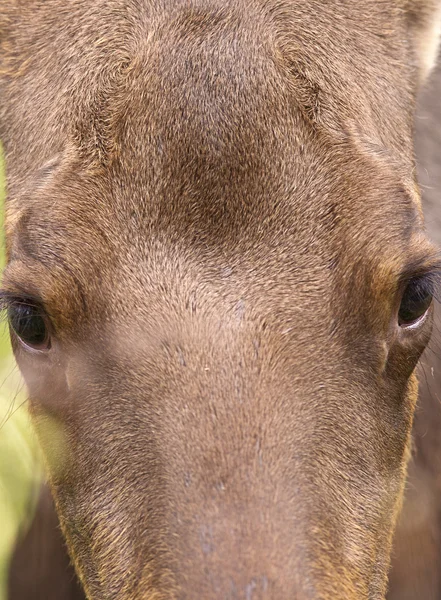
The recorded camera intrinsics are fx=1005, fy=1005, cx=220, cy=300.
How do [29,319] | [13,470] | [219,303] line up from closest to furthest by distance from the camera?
[219,303] < [29,319] < [13,470]

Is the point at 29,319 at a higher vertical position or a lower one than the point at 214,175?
lower

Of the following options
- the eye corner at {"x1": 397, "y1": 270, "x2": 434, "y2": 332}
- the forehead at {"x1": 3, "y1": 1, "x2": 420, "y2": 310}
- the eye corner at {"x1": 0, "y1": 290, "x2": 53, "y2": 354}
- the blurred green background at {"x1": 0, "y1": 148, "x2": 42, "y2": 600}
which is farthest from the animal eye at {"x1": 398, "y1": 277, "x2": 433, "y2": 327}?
the blurred green background at {"x1": 0, "y1": 148, "x2": 42, "y2": 600}

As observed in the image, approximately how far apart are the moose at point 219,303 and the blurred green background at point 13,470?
5.60ft

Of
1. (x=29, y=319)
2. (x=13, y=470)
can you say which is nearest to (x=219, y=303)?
(x=29, y=319)

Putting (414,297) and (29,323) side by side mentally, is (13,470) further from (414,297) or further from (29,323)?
(414,297)

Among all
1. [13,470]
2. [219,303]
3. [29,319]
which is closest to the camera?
[219,303]

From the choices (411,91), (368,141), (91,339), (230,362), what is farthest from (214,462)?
Result: (411,91)

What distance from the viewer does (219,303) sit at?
4145 mm

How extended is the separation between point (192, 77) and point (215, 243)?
790 millimetres

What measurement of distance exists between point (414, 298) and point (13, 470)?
3.54m

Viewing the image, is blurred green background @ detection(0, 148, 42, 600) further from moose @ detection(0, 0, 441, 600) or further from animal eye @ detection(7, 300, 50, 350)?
moose @ detection(0, 0, 441, 600)

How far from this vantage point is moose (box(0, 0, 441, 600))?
3914mm

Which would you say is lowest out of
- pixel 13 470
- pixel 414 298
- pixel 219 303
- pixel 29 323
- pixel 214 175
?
pixel 13 470

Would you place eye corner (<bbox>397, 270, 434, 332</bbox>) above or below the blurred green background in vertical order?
above
